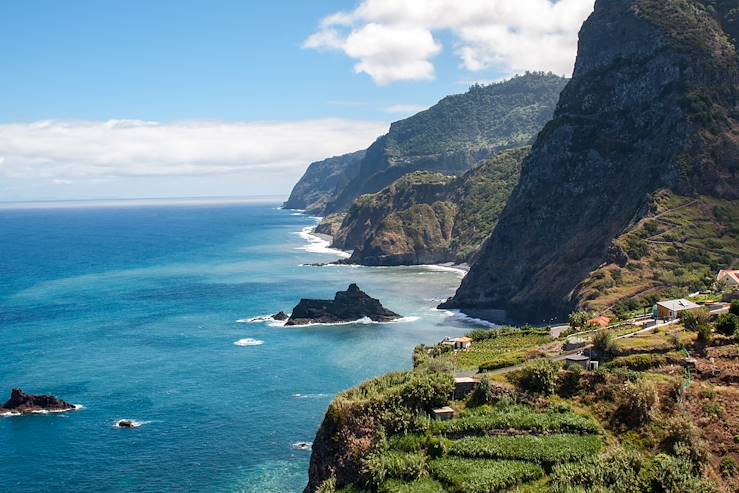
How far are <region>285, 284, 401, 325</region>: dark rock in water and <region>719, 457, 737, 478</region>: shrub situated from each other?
96.1 metres

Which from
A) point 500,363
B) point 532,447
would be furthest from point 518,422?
point 500,363

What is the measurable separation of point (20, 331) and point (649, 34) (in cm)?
14539

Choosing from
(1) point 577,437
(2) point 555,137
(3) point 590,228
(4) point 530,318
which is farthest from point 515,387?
(2) point 555,137

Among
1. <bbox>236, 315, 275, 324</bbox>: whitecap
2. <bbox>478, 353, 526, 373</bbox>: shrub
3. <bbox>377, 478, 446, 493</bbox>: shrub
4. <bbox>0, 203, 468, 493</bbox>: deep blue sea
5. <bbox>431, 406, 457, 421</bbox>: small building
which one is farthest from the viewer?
<bbox>236, 315, 275, 324</bbox>: whitecap

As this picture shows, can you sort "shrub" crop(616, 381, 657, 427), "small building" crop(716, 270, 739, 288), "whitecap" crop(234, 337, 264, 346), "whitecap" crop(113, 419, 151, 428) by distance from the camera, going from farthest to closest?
"whitecap" crop(234, 337, 264, 346)
"small building" crop(716, 270, 739, 288)
"whitecap" crop(113, 419, 151, 428)
"shrub" crop(616, 381, 657, 427)

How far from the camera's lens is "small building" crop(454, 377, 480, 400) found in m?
44.9

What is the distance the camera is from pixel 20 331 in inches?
4838

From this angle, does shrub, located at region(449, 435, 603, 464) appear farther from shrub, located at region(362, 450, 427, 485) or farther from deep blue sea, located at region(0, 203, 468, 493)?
deep blue sea, located at region(0, 203, 468, 493)

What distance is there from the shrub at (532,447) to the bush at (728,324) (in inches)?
607

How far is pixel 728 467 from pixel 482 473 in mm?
12809

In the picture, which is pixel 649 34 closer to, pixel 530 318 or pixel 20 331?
pixel 530 318

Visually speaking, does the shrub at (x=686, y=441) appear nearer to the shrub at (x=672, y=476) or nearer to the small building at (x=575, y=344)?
the shrub at (x=672, y=476)

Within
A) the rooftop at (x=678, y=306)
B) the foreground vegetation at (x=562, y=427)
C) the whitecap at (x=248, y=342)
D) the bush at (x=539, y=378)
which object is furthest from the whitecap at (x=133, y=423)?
the rooftop at (x=678, y=306)

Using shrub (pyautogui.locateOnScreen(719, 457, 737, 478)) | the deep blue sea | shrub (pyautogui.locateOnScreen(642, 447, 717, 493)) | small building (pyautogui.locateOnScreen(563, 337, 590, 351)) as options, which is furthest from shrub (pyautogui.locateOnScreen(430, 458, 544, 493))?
the deep blue sea
